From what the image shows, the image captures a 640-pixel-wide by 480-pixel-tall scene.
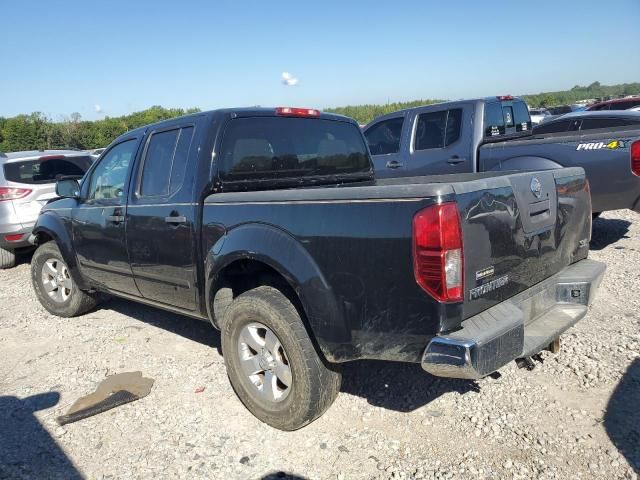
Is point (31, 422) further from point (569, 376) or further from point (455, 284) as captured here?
point (569, 376)

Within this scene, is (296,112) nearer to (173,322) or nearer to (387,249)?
(387,249)

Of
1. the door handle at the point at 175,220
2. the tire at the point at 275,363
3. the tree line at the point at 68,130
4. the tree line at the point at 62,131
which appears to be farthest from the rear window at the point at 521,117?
the tree line at the point at 62,131

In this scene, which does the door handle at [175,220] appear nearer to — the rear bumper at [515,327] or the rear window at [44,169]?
the rear bumper at [515,327]

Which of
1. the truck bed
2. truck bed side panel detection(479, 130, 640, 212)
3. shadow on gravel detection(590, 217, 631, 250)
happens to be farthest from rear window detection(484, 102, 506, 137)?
the truck bed

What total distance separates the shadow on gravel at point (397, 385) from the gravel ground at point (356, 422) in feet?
0.04

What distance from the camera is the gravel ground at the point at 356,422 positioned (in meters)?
2.71

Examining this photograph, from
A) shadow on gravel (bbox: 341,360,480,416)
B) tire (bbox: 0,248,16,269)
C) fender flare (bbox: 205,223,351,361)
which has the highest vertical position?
fender flare (bbox: 205,223,351,361)

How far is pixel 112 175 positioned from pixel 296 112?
1.76 meters

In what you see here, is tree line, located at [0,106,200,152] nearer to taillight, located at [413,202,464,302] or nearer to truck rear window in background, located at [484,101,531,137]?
truck rear window in background, located at [484,101,531,137]

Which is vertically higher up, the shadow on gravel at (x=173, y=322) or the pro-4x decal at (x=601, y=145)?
the pro-4x decal at (x=601, y=145)

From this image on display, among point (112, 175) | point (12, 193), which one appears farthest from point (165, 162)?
point (12, 193)

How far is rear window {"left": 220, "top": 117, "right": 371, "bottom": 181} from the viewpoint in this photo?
3529 millimetres

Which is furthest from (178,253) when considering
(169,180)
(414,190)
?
(414,190)

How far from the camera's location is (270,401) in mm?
3098
